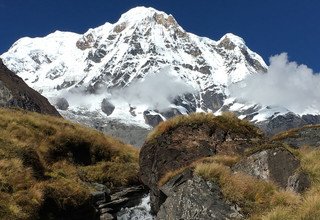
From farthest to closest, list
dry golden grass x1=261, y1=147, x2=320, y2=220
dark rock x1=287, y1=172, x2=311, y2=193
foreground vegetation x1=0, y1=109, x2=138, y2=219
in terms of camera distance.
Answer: foreground vegetation x1=0, y1=109, x2=138, y2=219 < dark rock x1=287, y1=172, x2=311, y2=193 < dry golden grass x1=261, y1=147, x2=320, y2=220

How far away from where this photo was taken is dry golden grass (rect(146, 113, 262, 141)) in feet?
92.1

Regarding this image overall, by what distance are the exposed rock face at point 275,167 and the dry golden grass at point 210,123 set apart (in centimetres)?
625

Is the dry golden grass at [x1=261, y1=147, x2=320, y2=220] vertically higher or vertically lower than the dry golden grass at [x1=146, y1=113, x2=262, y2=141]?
lower

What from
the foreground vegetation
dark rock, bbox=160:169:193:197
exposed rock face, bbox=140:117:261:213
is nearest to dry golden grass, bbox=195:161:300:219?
dark rock, bbox=160:169:193:197

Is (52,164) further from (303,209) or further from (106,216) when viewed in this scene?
(303,209)

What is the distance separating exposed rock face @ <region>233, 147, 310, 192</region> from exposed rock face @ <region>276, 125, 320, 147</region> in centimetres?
803

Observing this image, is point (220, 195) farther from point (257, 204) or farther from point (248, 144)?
point (248, 144)

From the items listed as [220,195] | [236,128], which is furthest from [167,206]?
[236,128]

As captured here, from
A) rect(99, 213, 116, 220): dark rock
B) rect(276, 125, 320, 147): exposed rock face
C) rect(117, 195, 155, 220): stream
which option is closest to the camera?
rect(99, 213, 116, 220): dark rock

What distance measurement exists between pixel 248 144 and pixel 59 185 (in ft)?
32.8

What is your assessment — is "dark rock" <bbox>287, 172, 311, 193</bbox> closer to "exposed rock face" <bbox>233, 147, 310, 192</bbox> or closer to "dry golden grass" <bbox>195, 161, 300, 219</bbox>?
"exposed rock face" <bbox>233, 147, 310, 192</bbox>

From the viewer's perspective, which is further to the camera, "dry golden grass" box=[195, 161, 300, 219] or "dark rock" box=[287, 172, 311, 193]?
"dark rock" box=[287, 172, 311, 193]

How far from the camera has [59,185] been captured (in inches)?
1038

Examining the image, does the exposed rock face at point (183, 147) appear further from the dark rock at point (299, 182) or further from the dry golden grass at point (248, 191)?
the dry golden grass at point (248, 191)
